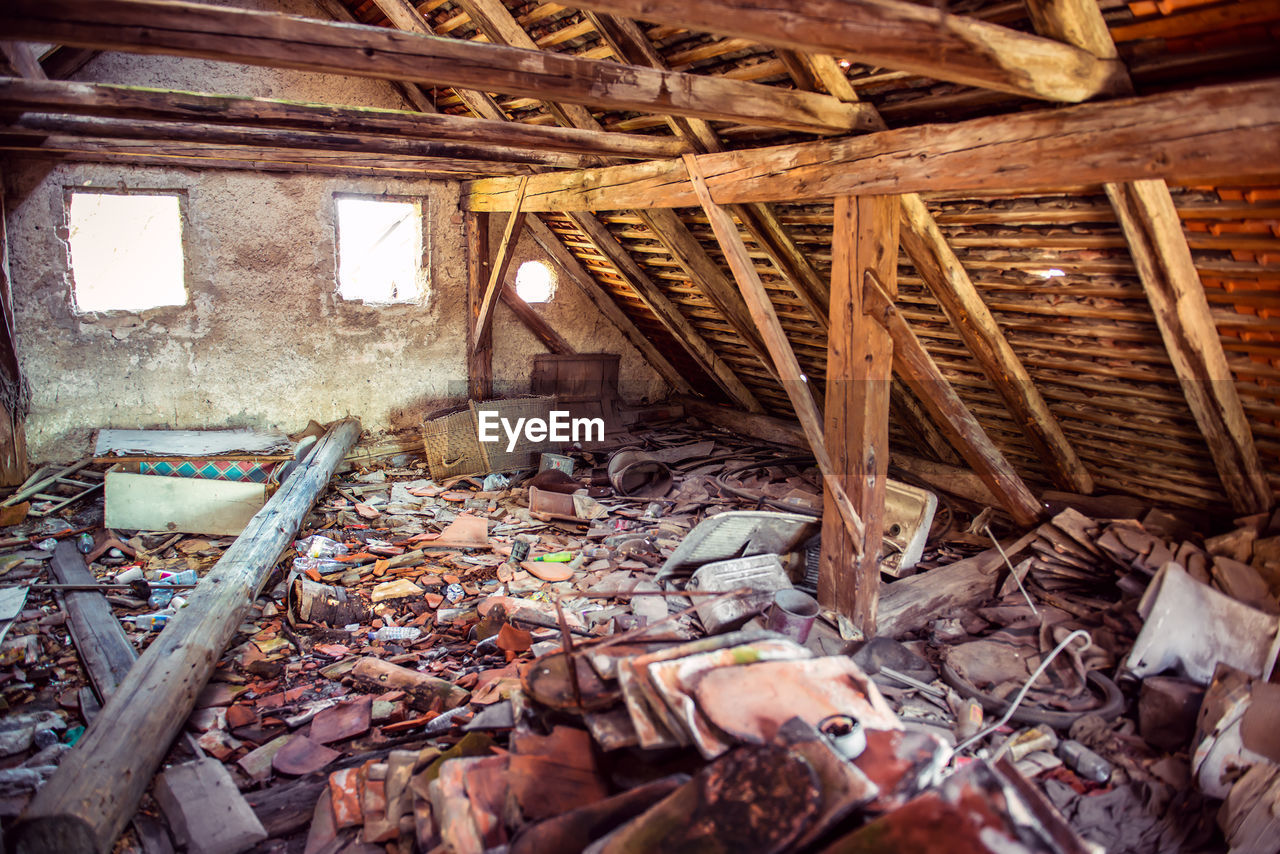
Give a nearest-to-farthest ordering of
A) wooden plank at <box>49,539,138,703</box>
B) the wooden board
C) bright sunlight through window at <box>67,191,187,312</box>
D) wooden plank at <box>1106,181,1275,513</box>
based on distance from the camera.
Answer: wooden plank at <box>1106,181,1275,513</box> < wooden plank at <box>49,539,138,703</box> < the wooden board < bright sunlight through window at <box>67,191,187,312</box>

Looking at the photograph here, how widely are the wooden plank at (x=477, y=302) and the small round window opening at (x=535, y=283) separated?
63cm

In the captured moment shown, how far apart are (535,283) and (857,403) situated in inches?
213

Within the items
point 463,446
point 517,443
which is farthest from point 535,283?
point 463,446

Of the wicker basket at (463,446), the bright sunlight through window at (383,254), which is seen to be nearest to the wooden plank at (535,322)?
the bright sunlight through window at (383,254)

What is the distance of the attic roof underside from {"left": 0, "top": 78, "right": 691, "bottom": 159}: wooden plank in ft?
1.54

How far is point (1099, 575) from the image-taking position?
4812 mm

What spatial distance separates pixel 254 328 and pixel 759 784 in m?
6.56

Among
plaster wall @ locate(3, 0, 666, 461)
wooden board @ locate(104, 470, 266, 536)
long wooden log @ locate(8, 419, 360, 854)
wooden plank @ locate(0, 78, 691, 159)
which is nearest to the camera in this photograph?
long wooden log @ locate(8, 419, 360, 854)

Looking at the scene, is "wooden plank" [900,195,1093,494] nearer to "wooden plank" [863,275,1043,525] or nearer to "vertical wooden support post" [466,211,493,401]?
"wooden plank" [863,275,1043,525]

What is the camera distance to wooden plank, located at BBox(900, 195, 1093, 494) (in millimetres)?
4180

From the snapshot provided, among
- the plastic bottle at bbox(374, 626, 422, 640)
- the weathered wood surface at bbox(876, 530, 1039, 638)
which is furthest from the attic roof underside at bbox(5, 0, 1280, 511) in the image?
the plastic bottle at bbox(374, 626, 422, 640)

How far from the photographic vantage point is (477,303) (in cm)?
805

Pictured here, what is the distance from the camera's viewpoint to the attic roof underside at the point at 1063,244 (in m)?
2.82

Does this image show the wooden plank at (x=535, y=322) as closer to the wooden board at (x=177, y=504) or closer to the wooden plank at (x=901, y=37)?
the wooden board at (x=177, y=504)
